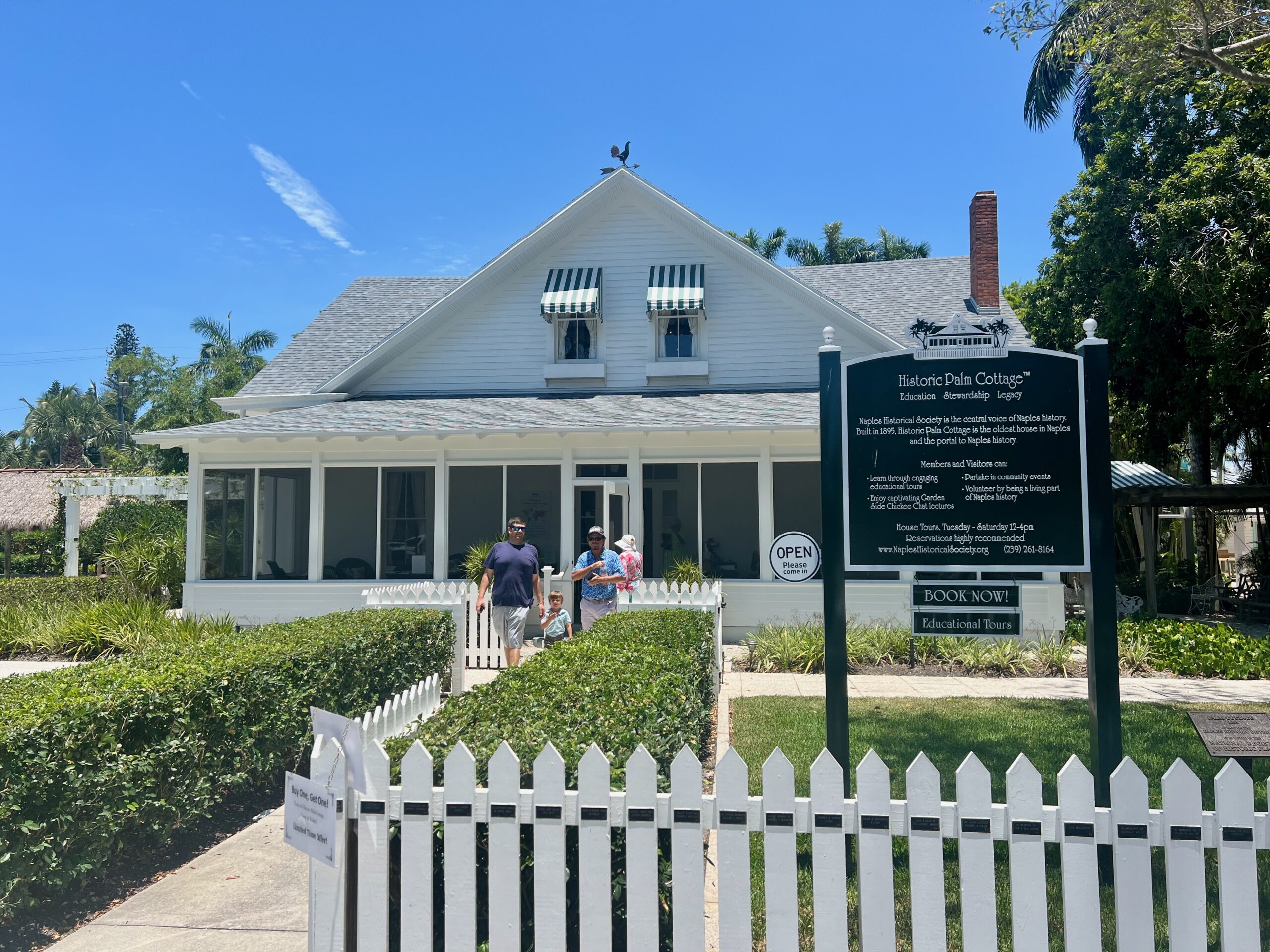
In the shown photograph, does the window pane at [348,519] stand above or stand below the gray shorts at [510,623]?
above

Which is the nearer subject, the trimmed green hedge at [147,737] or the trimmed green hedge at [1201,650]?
the trimmed green hedge at [147,737]

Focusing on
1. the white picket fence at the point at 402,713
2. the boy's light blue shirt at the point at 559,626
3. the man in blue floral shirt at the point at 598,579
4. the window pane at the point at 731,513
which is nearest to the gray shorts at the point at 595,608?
the man in blue floral shirt at the point at 598,579

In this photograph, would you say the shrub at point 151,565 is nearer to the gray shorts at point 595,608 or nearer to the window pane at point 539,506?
the window pane at point 539,506

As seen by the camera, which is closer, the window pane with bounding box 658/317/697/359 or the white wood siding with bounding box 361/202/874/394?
the white wood siding with bounding box 361/202/874/394

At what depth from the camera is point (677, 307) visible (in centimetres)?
1650

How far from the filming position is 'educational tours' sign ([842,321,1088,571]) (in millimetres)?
4922

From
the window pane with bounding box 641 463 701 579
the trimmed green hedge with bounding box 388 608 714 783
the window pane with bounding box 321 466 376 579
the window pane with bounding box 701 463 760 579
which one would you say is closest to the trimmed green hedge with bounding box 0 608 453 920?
the trimmed green hedge with bounding box 388 608 714 783

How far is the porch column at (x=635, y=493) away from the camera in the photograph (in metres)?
14.5

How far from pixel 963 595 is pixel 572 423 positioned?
32.3 feet

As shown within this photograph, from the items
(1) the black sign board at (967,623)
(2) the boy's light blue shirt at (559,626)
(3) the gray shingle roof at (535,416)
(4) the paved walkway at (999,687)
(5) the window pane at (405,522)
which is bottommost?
(4) the paved walkway at (999,687)

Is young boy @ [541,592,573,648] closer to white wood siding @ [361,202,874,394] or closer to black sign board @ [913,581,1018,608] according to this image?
white wood siding @ [361,202,874,394]

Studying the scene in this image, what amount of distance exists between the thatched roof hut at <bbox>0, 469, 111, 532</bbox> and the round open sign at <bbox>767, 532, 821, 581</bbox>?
23319mm

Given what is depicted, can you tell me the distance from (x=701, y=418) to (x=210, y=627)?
8.10 metres

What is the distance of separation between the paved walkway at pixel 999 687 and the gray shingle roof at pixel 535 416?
428 cm
